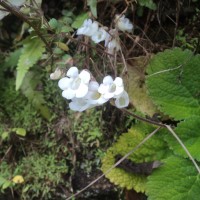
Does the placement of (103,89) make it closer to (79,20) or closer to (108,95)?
(108,95)

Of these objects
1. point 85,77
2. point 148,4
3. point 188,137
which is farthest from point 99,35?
point 188,137

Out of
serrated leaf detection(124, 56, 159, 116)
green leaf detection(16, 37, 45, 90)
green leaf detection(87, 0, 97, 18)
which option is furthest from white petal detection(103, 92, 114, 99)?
green leaf detection(16, 37, 45, 90)

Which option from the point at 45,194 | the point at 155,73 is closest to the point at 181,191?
the point at 155,73

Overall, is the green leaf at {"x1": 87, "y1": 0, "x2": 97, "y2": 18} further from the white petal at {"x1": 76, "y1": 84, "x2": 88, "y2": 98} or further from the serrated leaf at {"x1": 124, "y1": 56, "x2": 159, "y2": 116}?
the white petal at {"x1": 76, "y1": 84, "x2": 88, "y2": 98}

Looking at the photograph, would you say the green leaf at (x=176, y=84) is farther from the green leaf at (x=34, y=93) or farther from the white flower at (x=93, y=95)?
the green leaf at (x=34, y=93)

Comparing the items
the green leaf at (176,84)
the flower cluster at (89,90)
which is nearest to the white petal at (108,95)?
the flower cluster at (89,90)
